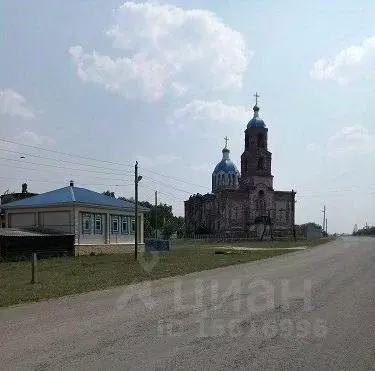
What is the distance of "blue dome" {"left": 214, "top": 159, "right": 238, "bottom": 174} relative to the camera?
95.9 metres

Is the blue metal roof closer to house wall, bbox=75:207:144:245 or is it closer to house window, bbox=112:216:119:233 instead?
house wall, bbox=75:207:144:245

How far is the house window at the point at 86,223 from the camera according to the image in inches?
1508

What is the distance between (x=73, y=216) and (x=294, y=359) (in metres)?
31.8

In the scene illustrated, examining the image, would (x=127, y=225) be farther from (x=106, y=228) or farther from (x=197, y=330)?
(x=197, y=330)

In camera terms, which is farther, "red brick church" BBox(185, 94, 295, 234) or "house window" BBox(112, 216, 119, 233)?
"red brick church" BBox(185, 94, 295, 234)

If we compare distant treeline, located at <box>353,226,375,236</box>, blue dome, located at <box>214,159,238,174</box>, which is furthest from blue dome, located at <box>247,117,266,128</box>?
distant treeline, located at <box>353,226,375,236</box>

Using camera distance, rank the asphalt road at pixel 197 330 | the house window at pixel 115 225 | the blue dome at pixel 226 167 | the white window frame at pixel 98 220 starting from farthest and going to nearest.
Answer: the blue dome at pixel 226 167 → the house window at pixel 115 225 → the white window frame at pixel 98 220 → the asphalt road at pixel 197 330

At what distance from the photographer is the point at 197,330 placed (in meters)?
8.88

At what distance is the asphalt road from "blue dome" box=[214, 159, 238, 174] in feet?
265

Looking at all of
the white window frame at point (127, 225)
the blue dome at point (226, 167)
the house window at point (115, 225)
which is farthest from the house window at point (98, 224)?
the blue dome at point (226, 167)

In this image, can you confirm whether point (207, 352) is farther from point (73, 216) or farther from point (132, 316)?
point (73, 216)

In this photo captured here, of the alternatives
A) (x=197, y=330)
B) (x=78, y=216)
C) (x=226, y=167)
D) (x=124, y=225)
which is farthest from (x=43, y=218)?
(x=226, y=167)

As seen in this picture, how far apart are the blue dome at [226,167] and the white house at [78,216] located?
Result: 54203 mm

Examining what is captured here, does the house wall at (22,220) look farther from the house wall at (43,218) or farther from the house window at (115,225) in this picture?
the house window at (115,225)
